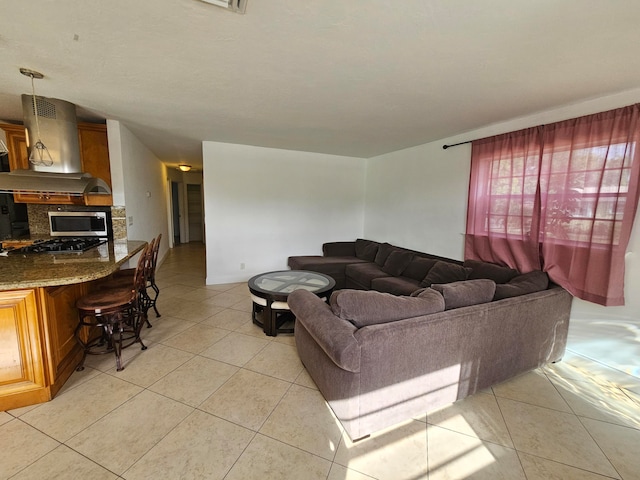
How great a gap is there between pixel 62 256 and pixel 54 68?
1558mm

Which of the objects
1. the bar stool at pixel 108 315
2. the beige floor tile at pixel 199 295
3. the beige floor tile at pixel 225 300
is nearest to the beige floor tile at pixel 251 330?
the beige floor tile at pixel 225 300

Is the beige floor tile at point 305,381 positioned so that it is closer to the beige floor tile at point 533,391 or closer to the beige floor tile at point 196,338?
the beige floor tile at point 196,338

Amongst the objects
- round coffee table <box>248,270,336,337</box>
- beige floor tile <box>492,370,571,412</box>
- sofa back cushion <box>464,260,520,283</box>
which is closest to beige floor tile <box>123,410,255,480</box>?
round coffee table <box>248,270,336,337</box>

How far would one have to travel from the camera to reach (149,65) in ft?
6.14

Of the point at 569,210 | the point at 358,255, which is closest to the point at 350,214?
the point at 358,255

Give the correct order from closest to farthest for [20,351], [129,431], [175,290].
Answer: [129,431] → [20,351] → [175,290]

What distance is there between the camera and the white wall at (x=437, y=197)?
2178mm

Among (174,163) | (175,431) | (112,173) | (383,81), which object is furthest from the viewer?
(174,163)

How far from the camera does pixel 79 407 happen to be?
180 cm

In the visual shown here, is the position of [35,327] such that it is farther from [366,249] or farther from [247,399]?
[366,249]

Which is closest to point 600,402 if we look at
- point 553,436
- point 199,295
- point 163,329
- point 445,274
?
point 553,436

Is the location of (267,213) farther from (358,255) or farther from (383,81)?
(383,81)

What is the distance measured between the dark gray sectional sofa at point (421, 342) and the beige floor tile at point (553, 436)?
249 millimetres

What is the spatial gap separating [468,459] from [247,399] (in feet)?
4.70
